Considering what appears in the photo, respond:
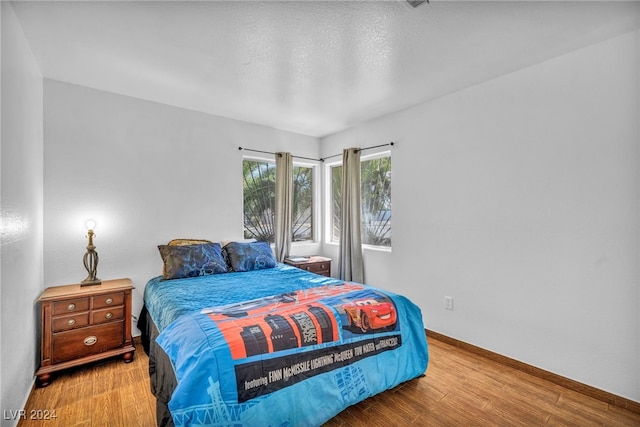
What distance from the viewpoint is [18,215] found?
6.07ft

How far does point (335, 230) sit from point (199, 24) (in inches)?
127

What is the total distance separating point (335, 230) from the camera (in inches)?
180

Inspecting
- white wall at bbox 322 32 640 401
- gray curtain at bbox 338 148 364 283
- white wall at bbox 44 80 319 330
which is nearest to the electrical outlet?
white wall at bbox 322 32 640 401

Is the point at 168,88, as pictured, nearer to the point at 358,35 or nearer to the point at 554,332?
the point at 358,35

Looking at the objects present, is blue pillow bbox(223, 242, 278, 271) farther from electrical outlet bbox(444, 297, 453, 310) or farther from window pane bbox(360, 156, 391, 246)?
electrical outlet bbox(444, 297, 453, 310)

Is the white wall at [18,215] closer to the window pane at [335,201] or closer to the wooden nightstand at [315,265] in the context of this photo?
the wooden nightstand at [315,265]

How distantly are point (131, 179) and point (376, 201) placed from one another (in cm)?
281

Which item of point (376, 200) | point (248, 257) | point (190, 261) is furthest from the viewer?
point (376, 200)

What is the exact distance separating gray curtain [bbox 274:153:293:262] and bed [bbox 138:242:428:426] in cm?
140

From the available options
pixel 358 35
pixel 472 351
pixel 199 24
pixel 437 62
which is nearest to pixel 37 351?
pixel 199 24

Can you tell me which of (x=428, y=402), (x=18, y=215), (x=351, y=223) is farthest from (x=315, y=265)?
(x=18, y=215)

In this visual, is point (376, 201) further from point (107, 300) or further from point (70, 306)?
point (70, 306)

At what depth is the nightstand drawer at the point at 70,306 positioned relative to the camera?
7.62 feet

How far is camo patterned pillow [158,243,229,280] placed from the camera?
2854 mm
